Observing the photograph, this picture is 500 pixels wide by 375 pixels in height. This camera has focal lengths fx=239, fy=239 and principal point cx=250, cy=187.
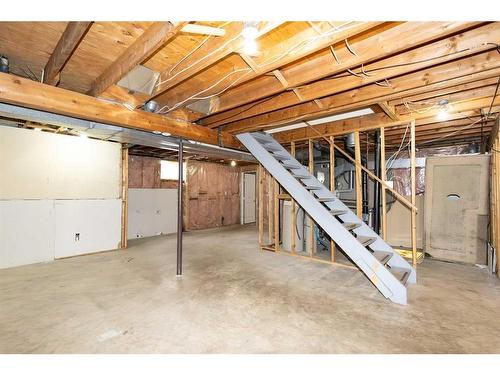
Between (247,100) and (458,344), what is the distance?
9.69ft

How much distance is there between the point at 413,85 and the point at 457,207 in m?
3.21

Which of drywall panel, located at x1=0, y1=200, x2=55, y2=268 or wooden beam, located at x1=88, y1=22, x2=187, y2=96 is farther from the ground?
wooden beam, located at x1=88, y1=22, x2=187, y2=96

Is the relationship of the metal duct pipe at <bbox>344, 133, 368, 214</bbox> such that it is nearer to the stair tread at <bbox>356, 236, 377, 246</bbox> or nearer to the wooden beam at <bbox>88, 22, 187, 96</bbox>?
the stair tread at <bbox>356, 236, 377, 246</bbox>

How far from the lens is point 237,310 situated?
95.7 inches

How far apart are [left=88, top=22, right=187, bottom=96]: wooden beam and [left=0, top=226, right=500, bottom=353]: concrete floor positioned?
7.34 feet

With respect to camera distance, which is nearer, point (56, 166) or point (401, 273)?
point (401, 273)

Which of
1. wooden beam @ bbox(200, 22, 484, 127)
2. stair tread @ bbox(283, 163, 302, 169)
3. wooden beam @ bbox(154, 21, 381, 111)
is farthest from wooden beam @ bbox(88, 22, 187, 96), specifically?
stair tread @ bbox(283, 163, 302, 169)

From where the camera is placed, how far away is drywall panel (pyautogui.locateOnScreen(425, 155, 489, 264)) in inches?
161

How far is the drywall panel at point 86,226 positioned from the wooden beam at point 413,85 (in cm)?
369

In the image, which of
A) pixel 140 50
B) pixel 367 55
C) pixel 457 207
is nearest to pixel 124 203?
pixel 140 50

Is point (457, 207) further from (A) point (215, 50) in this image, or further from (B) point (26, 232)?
(B) point (26, 232)

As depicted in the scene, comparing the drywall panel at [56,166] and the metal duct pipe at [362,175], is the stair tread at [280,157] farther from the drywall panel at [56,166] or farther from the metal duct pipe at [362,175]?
the drywall panel at [56,166]
